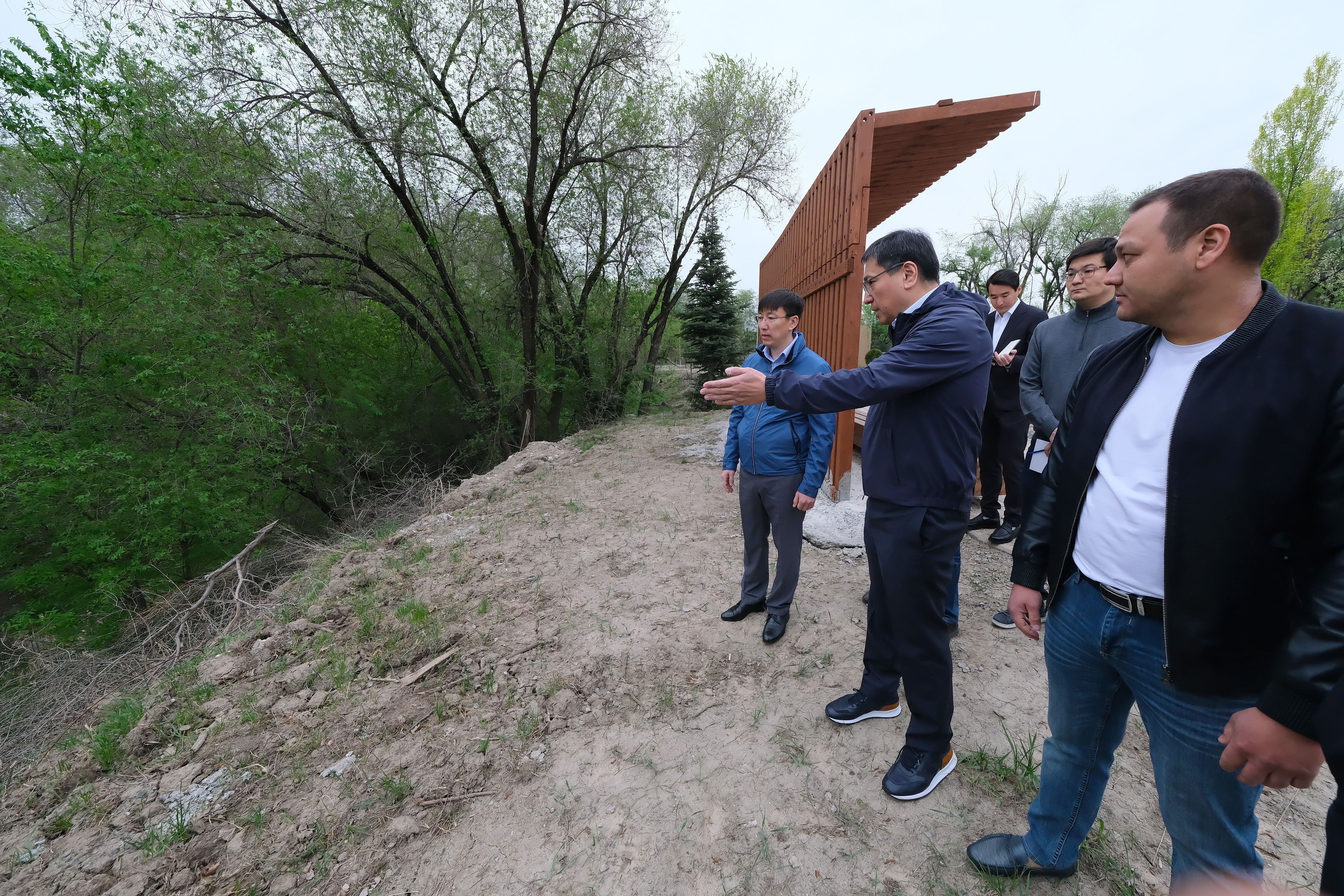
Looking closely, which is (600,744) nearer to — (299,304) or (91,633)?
(91,633)

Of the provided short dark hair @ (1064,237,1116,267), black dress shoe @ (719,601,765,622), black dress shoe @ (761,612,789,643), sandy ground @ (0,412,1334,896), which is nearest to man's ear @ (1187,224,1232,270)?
sandy ground @ (0,412,1334,896)

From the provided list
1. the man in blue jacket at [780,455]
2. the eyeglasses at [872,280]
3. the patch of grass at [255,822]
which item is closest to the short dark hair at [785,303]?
the man in blue jacket at [780,455]

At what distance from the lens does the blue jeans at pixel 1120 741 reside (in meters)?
1.15

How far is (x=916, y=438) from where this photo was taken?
1.91 m

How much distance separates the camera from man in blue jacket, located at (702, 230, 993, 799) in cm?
185

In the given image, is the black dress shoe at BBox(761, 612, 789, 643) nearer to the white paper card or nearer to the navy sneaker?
the navy sneaker

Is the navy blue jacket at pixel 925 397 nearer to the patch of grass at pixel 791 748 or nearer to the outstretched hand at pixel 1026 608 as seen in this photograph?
the outstretched hand at pixel 1026 608

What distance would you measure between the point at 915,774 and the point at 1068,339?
2582 millimetres

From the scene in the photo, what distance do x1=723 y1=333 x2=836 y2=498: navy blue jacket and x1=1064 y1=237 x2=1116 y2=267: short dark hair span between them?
1507 mm

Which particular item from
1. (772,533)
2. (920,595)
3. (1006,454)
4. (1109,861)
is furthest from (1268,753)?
(1006,454)

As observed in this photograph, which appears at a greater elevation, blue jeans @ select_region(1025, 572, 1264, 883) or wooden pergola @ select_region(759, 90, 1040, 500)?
wooden pergola @ select_region(759, 90, 1040, 500)

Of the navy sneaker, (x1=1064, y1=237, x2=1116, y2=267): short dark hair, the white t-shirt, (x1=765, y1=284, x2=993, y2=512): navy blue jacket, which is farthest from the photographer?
(x1=1064, y1=237, x2=1116, y2=267): short dark hair

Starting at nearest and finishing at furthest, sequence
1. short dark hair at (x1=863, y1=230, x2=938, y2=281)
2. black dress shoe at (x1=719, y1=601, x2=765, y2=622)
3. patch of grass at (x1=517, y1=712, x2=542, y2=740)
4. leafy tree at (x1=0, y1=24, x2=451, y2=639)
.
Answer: short dark hair at (x1=863, y1=230, x2=938, y2=281) → patch of grass at (x1=517, y1=712, x2=542, y2=740) → black dress shoe at (x1=719, y1=601, x2=765, y2=622) → leafy tree at (x1=0, y1=24, x2=451, y2=639)

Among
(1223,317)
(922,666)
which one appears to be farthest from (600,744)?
(1223,317)
